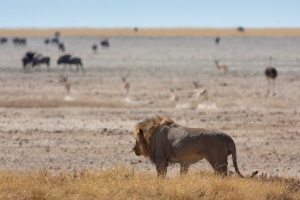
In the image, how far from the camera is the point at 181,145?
11180 mm

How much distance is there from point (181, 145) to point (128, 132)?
6679mm

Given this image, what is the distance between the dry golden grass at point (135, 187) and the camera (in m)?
9.68

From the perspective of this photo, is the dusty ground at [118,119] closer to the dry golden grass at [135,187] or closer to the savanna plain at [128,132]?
the savanna plain at [128,132]

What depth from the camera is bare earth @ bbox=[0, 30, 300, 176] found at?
578 inches

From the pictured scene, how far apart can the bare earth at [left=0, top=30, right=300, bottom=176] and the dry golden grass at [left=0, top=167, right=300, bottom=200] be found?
3.08m

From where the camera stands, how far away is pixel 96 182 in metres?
10.2

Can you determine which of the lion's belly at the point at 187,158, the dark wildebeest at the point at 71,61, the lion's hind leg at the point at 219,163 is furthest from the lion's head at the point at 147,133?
the dark wildebeest at the point at 71,61

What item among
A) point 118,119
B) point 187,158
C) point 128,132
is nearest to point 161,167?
point 187,158

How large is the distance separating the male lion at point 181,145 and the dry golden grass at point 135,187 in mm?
428

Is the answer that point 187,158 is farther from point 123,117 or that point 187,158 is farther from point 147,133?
point 123,117

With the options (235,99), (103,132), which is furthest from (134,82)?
(103,132)

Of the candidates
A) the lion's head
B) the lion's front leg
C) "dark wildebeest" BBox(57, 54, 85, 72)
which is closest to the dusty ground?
the lion's head

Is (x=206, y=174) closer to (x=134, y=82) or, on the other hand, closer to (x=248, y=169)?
(x=248, y=169)

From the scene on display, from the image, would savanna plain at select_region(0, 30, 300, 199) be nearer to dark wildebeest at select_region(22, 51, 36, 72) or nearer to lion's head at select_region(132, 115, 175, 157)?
lion's head at select_region(132, 115, 175, 157)
